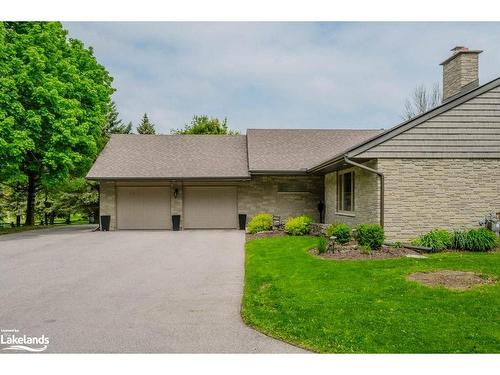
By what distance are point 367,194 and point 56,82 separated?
49.4 ft

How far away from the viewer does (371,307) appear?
5.82 m

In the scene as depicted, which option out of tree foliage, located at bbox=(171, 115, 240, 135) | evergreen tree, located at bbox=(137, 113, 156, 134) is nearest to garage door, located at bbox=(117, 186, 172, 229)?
tree foliage, located at bbox=(171, 115, 240, 135)

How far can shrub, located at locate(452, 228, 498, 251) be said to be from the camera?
10469 millimetres

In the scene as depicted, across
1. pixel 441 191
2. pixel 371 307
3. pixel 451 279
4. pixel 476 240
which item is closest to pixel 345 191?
pixel 441 191

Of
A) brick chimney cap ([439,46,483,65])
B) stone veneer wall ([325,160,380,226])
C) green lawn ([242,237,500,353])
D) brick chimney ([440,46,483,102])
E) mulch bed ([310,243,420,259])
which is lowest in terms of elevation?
green lawn ([242,237,500,353])

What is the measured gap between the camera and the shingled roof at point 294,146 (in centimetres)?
1898

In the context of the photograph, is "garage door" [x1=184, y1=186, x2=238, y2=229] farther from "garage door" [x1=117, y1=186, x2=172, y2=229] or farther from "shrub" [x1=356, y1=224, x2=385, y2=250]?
"shrub" [x1=356, y1=224, x2=385, y2=250]

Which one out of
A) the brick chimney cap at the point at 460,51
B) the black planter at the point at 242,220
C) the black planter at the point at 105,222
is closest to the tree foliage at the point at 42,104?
the black planter at the point at 105,222

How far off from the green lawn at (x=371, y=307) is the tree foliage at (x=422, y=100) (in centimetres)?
3216

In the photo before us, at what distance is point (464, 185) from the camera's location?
38.5ft

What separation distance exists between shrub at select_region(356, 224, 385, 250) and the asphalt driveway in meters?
3.48

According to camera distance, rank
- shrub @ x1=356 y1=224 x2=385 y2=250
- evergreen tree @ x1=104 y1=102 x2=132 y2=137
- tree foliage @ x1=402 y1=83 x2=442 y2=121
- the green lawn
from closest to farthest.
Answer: the green lawn
shrub @ x1=356 y1=224 x2=385 y2=250
evergreen tree @ x1=104 y1=102 x2=132 y2=137
tree foliage @ x1=402 y1=83 x2=442 y2=121

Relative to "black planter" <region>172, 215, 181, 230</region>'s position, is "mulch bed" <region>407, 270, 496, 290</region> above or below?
below

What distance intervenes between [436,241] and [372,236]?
1.84 meters
